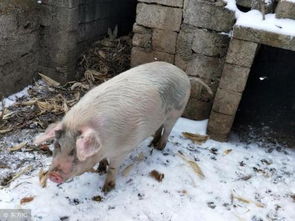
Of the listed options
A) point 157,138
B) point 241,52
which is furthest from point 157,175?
point 241,52

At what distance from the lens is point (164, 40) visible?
4.84 metres

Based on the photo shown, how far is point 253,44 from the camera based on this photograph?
13.5 ft

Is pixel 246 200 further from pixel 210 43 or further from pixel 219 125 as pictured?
pixel 210 43

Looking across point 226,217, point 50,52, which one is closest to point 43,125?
point 50,52

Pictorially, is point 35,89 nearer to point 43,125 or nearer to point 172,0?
point 43,125

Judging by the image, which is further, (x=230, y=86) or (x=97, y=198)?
(x=230, y=86)

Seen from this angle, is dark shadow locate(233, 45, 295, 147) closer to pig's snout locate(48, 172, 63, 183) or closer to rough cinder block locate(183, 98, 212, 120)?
rough cinder block locate(183, 98, 212, 120)

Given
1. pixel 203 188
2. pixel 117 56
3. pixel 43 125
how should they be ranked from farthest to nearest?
pixel 117 56 < pixel 43 125 < pixel 203 188

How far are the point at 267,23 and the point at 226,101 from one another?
1.01 m

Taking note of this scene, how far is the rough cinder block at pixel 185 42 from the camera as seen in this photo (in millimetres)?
4652

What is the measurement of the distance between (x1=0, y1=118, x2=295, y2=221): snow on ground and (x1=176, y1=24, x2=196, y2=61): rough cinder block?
42.4 inches

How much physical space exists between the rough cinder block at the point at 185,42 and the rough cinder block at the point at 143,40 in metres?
0.39

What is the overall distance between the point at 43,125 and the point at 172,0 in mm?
2179

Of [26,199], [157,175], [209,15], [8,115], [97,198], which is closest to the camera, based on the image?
[26,199]
